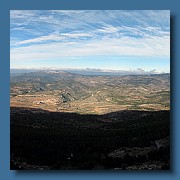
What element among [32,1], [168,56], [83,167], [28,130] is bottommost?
[83,167]

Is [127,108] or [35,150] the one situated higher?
[127,108]

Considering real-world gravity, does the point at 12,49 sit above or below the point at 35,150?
above

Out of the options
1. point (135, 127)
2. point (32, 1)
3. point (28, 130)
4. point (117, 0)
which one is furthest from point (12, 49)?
point (135, 127)

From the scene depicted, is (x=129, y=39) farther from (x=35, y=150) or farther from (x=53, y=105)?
(x=35, y=150)

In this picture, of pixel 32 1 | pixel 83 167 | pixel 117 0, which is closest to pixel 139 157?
pixel 83 167

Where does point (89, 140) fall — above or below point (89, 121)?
below

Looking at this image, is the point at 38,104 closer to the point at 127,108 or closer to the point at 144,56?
the point at 127,108
